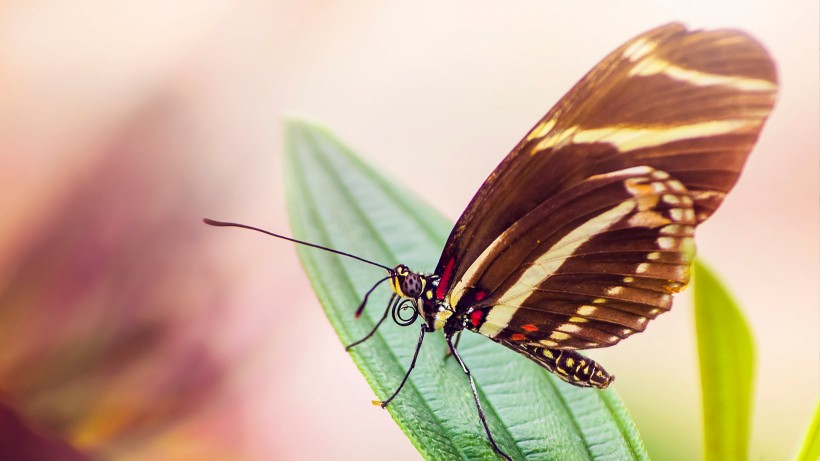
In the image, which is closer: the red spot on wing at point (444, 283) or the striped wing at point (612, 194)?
the striped wing at point (612, 194)

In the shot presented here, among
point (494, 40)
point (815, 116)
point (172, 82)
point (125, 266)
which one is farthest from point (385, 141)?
point (815, 116)

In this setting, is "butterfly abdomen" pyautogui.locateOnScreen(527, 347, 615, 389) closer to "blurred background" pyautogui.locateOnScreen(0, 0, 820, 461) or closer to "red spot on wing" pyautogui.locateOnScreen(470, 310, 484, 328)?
"red spot on wing" pyautogui.locateOnScreen(470, 310, 484, 328)

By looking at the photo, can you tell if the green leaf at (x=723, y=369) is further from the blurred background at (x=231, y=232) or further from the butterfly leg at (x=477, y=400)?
the blurred background at (x=231, y=232)

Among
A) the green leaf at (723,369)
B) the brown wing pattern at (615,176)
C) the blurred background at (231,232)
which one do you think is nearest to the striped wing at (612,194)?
the brown wing pattern at (615,176)

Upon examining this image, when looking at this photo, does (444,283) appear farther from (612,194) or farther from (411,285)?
(612,194)

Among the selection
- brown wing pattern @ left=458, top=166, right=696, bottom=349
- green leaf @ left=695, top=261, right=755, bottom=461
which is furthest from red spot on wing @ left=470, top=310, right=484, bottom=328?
green leaf @ left=695, top=261, right=755, bottom=461

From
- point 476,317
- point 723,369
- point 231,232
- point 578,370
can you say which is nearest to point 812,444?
point 723,369

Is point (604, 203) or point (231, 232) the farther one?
point (231, 232)

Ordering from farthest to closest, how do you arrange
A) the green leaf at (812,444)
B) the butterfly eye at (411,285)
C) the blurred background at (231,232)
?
the blurred background at (231,232)
the butterfly eye at (411,285)
the green leaf at (812,444)
